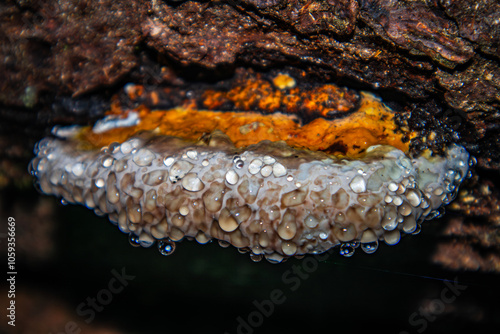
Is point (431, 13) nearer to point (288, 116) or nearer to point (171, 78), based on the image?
point (288, 116)

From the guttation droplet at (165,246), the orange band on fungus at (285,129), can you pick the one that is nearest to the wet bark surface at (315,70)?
the orange band on fungus at (285,129)

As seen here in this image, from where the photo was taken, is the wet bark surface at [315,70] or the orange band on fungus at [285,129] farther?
the orange band on fungus at [285,129]

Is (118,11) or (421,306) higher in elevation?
(118,11)

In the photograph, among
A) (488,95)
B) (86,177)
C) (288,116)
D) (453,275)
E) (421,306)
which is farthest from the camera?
(421,306)

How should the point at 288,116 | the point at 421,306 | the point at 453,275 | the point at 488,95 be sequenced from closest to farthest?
1. the point at 488,95
2. the point at 288,116
3. the point at 453,275
4. the point at 421,306

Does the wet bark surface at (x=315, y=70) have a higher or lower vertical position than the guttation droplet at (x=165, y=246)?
higher

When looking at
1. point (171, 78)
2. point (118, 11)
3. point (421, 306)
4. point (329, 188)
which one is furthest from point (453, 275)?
point (118, 11)

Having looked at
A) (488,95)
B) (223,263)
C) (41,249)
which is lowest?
(41,249)

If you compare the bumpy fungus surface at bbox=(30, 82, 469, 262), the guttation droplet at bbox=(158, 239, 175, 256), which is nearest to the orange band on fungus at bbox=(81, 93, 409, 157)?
the bumpy fungus surface at bbox=(30, 82, 469, 262)

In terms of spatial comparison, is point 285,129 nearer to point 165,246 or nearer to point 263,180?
point 263,180

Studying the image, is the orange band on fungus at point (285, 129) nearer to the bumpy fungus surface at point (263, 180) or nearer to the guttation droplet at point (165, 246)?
the bumpy fungus surface at point (263, 180)
